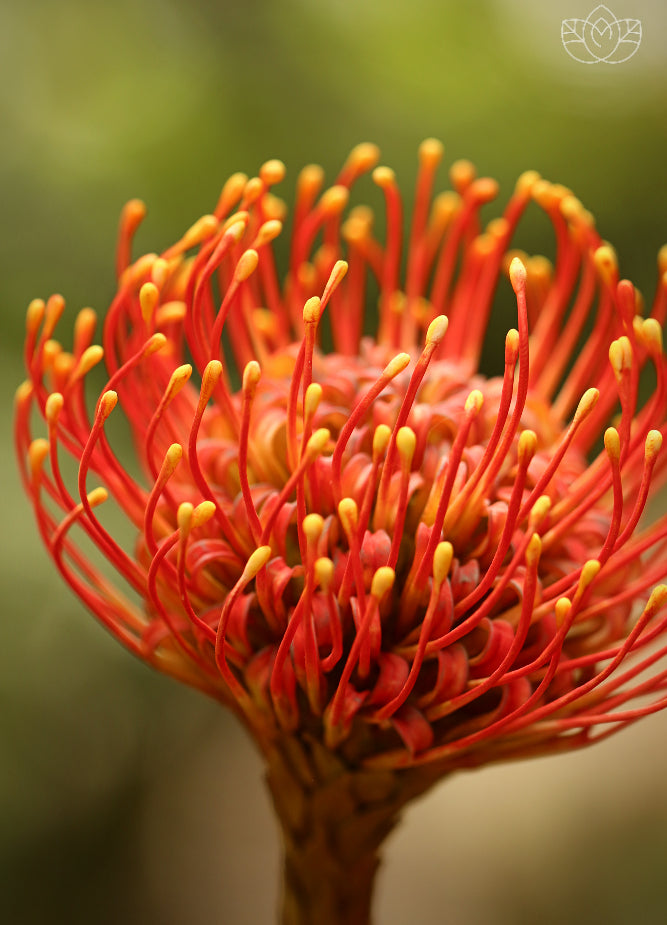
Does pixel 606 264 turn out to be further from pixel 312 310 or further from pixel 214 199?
pixel 214 199

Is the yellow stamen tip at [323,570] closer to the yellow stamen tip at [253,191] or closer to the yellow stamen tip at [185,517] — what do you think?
the yellow stamen tip at [185,517]

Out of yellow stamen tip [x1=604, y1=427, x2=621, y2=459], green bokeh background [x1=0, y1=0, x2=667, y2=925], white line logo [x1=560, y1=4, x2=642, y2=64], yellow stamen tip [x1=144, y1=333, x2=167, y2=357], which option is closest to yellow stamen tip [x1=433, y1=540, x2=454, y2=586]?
yellow stamen tip [x1=604, y1=427, x2=621, y2=459]

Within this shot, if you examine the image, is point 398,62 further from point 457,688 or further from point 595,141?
point 457,688

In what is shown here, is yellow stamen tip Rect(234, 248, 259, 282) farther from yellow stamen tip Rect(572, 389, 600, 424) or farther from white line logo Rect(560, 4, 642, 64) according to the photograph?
white line logo Rect(560, 4, 642, 64)

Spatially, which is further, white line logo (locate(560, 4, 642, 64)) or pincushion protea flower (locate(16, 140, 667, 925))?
white line logo (locate(560, 4, 642, 64))

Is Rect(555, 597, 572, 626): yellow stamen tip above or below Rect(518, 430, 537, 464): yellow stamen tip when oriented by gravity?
below

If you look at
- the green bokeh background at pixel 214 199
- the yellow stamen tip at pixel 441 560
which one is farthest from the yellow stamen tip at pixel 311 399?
the green bokeh background at pixel 214 199

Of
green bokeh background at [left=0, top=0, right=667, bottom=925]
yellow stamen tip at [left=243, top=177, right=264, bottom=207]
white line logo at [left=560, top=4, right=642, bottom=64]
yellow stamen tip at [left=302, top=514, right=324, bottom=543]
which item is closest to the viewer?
yellow stamen tip at [left=302, top=514, right=324, bottom=543]

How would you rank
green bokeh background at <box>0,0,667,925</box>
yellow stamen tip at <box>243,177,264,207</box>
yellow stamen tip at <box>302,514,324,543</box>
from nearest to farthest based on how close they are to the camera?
yellow stamen tip at <box>302,514,324,543</box>, yellow stamen tip at <box>243,177,264,207</box>, green bokeh background at <box>0,0,667,925</box>

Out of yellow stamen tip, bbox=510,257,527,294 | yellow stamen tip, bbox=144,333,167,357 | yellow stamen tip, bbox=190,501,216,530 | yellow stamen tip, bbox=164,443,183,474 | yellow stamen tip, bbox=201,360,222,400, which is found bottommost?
yellow stamen tip, bbox=190,501,216,530
